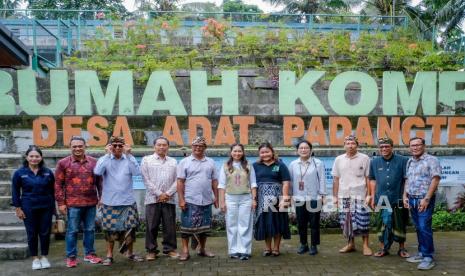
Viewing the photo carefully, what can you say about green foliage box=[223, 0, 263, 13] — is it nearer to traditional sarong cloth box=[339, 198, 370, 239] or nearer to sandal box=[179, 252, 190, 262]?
traditional sarong cloth box=[339, 198, 370, 239]

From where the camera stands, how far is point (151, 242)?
536 cm

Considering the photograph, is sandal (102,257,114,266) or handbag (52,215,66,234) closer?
sandal (102,257,114,266)

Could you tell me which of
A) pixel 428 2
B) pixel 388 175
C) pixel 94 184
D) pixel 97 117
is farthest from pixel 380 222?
pixel 428 2

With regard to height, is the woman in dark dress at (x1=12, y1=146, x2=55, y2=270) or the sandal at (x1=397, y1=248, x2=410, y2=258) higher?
the woman in dark dress at (x1=12, y1=146, x2=55, y2=270)

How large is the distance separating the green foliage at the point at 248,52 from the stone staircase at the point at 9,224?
3.02 m

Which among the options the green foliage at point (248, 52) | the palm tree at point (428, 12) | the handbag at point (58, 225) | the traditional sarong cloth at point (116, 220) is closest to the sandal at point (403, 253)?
the traditional sarong cloth at point (116, 220)

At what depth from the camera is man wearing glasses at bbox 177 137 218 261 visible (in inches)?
209

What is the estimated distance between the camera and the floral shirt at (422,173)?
196 inches

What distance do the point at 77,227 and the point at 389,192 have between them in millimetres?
3869

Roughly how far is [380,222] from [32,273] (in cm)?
432

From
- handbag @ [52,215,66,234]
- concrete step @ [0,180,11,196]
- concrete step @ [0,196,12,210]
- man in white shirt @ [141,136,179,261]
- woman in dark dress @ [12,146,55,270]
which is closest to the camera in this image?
woman in dark dress @ [12,146,55,270]

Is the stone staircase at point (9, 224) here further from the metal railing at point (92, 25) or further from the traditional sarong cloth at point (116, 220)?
the metal railing at point (92, 25)

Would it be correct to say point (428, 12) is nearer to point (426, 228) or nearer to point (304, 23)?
point (304, 23)

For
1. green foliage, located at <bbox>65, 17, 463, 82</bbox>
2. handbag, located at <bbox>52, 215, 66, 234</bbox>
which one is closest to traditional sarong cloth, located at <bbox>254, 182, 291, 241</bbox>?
handbag, located at <bbox>52, 215, 66, 234</bbox>
